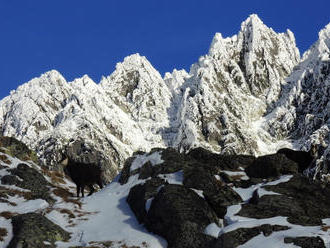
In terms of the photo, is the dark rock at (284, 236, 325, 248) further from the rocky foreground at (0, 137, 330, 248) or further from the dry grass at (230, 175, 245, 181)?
the dry grass at (230, 175, 245, 181)

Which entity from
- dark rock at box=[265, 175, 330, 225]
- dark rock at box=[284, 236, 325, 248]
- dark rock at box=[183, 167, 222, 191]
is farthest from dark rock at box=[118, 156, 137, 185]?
dark rock at box=[284, 236, 325, 248]

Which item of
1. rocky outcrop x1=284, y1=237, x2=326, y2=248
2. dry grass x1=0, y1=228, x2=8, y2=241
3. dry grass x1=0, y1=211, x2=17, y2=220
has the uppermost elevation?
dry grass x1=0, y1=211, x2=17, y2=220

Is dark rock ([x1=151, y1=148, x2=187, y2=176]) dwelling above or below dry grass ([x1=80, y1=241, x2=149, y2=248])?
above

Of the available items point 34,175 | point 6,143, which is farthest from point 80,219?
point 6,143

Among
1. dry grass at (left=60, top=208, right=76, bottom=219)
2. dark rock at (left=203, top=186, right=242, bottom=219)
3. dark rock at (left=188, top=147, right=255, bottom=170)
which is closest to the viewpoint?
dark rock at (left=203, top=186, right=242, bottom=219)

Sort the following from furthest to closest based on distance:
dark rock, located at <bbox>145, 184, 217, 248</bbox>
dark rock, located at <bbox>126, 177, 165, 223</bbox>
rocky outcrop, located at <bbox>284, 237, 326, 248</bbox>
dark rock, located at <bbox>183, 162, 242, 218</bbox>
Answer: dark rock, located at <bbox>126, 177, 165, 223</bbox>, dark rock, located at <bbox>183, 162, 242, 218</bbox>, dark rock, located at <bbox>145, 184, 217, 248</bbox>, rocky outcrop, located at <bbox>284, 237, 326, 248</bbox>

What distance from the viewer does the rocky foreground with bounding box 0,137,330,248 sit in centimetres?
2638

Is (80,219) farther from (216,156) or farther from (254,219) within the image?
(216,156)

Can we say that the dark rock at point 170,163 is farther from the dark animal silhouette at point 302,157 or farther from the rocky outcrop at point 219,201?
the dark animal silhouette at point 302,157

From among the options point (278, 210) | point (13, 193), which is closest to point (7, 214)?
point (13, 193)

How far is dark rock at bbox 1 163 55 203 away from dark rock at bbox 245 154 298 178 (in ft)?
58.8

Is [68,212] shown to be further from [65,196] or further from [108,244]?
[108,244]

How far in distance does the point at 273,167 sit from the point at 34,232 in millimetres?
20838

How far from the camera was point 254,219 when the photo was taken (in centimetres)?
2828
